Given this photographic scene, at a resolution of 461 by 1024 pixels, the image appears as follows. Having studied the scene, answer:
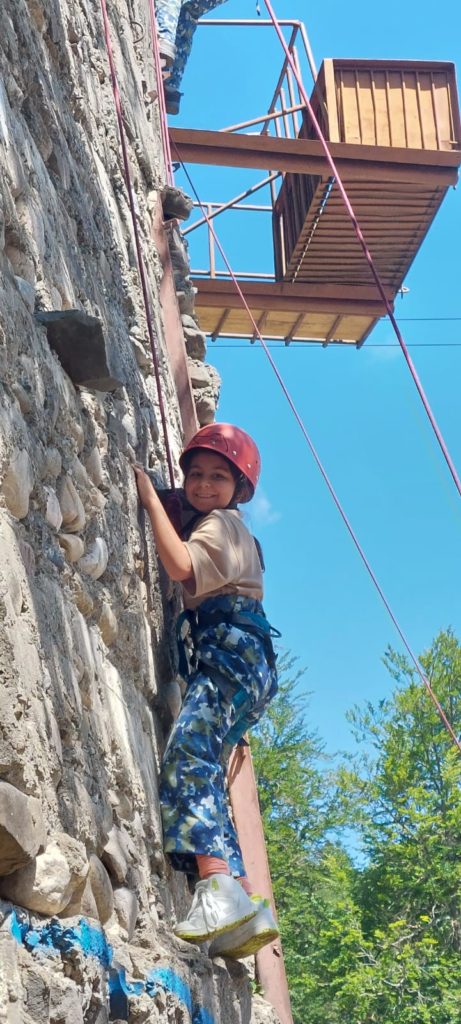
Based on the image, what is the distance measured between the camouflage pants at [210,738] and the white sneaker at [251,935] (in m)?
0.17

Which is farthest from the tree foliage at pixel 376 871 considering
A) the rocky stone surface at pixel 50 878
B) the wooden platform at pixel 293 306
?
the rocky stone surface at pixel 50 878

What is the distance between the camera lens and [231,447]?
4.17 meters

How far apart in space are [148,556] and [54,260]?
3.60 feet

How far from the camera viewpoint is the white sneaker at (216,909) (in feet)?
10.5

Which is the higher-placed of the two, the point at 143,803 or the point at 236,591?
the point at 236,591

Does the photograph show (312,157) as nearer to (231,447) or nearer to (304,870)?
(231,447)

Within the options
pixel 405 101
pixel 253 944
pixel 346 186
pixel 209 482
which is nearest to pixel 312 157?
pixel 346 186

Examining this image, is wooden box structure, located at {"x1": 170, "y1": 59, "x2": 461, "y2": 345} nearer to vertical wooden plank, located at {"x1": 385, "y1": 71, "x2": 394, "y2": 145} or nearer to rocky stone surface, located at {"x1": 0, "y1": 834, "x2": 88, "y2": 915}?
vertical wooden plank, located at {"x1": 385, "y1": 71, "x2": 394, "y2": 145}

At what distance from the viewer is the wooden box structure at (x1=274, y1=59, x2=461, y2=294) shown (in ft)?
28.9

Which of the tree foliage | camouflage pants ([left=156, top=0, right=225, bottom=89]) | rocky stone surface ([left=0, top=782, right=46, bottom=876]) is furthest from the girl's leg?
the tree foliage

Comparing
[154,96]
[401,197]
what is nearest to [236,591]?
[154,96]

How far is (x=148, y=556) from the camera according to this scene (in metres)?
3.73

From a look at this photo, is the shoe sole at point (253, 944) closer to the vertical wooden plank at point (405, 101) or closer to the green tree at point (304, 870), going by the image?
the vertical wooden plank at point (405, 101)

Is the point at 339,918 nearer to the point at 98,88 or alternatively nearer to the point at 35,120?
the point at 98,88
